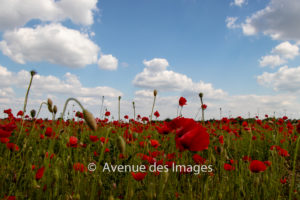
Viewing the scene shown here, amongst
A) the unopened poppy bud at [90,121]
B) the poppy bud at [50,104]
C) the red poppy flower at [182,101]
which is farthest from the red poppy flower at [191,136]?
the red poppy flower at [182,101]

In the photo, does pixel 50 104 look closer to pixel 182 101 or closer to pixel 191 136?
pixel 191 136

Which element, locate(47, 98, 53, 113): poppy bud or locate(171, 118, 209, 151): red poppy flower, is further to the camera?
locate(47, 98, 53, 113): poppy bud

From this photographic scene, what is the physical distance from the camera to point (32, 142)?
3.75m

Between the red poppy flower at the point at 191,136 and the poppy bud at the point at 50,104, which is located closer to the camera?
the red poppy flower at the point at 191,136

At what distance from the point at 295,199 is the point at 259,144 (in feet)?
7.60

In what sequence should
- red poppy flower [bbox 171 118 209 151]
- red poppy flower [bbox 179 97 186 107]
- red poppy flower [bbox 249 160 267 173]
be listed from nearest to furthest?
red poppy flower [bbox 171 118 209 151] → red poppy flower [bbox 249 160 267 173] → red poppy flower [bbox 179 97 186 107]

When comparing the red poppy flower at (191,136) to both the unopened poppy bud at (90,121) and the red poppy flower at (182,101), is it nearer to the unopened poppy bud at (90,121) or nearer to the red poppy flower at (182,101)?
the unopened poppy bud at (90,121)

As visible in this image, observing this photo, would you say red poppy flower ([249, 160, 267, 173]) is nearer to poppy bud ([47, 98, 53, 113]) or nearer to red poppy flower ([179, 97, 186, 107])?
red poppy flower ([179, 97, 186, 107])

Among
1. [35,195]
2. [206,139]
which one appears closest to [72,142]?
[35,195]

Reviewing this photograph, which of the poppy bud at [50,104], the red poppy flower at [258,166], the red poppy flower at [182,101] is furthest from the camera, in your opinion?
the red poppy flower at [182,101]

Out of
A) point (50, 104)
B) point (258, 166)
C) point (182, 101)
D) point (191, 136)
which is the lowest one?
point (258, 166)

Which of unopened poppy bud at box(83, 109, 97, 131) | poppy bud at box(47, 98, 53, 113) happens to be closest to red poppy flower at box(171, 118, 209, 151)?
unopened poppy bud at box(83, 109, 97, 131)

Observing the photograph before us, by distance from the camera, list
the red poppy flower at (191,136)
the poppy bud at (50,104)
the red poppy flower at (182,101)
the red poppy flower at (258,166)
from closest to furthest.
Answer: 1. the red poppy flower at (191,136)
2. the poppy bud at (50,104)
3. the red poppy flower at (258,166)
4. the red poppy flower at (182,101)

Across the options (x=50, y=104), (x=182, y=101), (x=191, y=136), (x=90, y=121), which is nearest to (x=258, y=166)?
(x=191, y=136)
